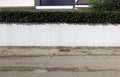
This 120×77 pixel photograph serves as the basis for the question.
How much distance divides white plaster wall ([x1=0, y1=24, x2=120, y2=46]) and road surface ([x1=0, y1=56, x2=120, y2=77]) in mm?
3645

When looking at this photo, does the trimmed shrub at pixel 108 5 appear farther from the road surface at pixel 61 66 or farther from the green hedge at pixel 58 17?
the road surface at pixel 61 66

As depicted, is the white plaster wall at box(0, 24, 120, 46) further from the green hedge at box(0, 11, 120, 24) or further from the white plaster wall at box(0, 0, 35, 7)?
the white plaster wall at box(0, 0, 35, 7)

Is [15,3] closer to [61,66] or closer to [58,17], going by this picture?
[58,17]

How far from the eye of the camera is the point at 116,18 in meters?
22.5

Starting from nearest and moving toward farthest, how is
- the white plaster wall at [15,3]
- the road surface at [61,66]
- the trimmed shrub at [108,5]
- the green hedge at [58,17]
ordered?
the road surface at [61,66] → the green hedge at [58,17] → the trimmed shrub at [108,5] → the white plaster wall at [15,3]

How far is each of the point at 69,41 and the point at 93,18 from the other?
6.51 ft

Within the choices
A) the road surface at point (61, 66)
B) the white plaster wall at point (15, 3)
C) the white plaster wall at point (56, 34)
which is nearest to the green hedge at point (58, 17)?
the white plaster wall at point (56, 34)

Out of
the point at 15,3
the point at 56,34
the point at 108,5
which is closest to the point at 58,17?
the point at 56,34

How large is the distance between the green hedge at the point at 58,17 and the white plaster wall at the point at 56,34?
0.98 ft

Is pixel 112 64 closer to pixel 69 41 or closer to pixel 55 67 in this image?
pixel 55 67

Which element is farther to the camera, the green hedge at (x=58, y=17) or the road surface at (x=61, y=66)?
the green hedge at (x=58, y=17)

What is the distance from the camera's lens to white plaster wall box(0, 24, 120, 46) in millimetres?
22359

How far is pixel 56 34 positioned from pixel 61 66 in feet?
21.9

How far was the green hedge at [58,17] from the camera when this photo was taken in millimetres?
22359
